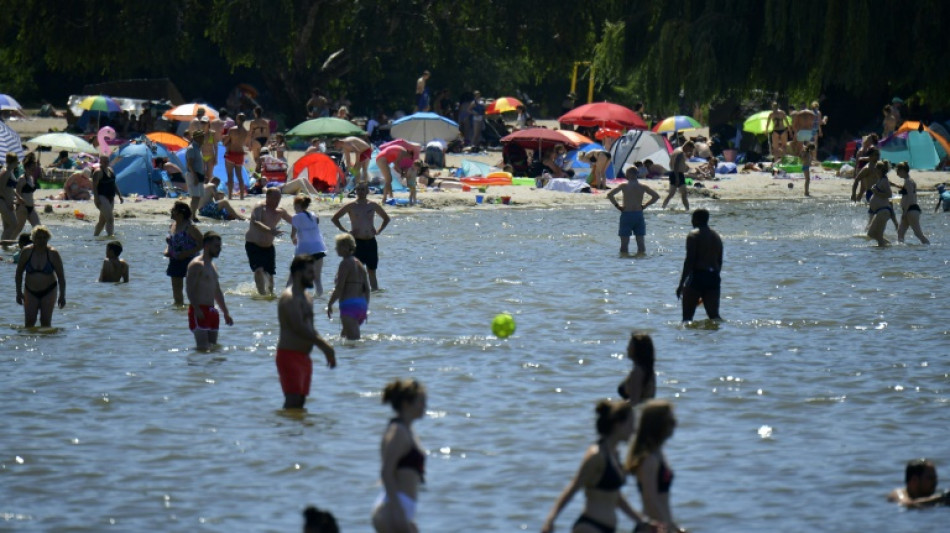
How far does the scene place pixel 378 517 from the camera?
8047mm

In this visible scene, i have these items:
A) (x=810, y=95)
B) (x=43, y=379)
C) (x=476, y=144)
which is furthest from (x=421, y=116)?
(x=43, y=379)

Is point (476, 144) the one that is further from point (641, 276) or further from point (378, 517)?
point (378, 517)

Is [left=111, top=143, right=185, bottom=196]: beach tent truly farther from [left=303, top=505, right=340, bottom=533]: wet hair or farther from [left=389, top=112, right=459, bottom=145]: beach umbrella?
[left=303, top=505, right=340, bottom=533]: wet hair

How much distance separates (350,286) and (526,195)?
2099 cm

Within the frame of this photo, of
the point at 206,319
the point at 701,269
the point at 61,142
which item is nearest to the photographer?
the point at 206,319

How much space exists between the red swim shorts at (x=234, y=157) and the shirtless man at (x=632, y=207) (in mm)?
9305

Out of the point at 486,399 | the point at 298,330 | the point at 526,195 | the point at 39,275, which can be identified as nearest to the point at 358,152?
the point at 526,195

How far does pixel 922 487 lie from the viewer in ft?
33.4

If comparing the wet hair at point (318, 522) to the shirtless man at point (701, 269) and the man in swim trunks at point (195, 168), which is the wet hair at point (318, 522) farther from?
the man in swim trunks at point (195, 168)

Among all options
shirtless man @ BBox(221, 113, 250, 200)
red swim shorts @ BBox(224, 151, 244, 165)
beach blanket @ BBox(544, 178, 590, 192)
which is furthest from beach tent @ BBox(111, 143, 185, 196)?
beach blanket @ BBox(544, 178, 590, 192)

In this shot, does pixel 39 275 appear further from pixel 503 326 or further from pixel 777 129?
pixel 777 129

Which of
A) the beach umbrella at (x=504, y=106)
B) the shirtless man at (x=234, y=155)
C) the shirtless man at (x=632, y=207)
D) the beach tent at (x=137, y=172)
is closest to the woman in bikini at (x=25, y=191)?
the shirtless man at (x=234, y=155)

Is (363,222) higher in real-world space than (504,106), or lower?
lower

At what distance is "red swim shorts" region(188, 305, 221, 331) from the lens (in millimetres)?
15594
